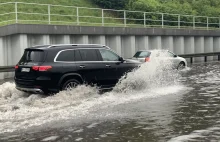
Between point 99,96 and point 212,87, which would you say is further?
point 212,87

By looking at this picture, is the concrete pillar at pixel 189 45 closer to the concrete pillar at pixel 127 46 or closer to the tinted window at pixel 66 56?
the concrete pillar at pixel 127 46

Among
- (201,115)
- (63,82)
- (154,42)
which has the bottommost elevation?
(201,115)

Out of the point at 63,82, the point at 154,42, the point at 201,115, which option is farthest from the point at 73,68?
the point at 154,42

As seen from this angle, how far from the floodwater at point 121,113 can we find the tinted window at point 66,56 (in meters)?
0.99

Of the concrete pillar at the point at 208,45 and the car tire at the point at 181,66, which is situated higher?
the concrete pillar at the point at 208,45

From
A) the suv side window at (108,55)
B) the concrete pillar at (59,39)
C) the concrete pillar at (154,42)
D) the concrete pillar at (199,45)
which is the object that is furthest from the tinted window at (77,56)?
the concrete pillar at (199,45)

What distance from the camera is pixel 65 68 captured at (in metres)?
11.2

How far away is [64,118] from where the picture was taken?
8.70m

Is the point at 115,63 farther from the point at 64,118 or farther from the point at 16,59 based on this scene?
the point at 16,59

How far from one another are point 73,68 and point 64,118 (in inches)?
117

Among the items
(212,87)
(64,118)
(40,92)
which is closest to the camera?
(64,118)

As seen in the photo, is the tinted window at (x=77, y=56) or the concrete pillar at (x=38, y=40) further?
the concrete pillar at (x=38, y=40)

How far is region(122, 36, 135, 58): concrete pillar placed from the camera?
26.7 meters

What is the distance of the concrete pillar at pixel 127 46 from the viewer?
26688 millimetres
